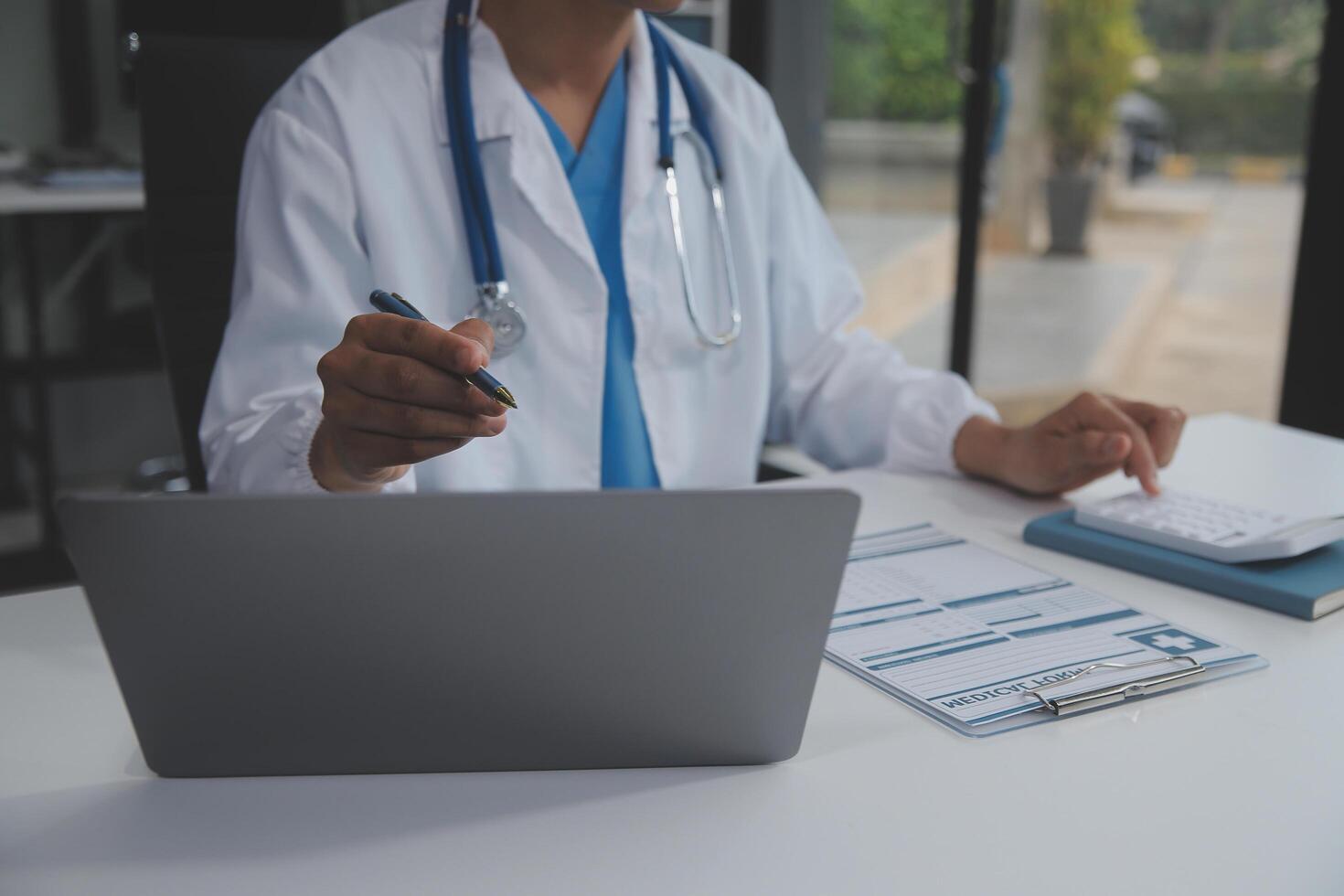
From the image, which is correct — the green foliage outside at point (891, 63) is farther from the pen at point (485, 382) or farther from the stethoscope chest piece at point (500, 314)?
the pen at point (485, 382)

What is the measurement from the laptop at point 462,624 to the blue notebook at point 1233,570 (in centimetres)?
37

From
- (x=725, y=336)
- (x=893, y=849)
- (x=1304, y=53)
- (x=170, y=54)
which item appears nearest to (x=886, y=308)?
(x=1304, y=53)

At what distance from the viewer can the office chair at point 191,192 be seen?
3.52ft

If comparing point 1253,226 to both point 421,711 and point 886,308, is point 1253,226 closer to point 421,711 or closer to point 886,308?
point 886,308

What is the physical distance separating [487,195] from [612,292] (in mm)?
142

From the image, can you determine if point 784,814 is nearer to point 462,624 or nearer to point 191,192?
point 462,624

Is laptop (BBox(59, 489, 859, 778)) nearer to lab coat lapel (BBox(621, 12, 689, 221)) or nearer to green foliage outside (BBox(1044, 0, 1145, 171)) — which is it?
lab coat lapel (BBox(621, 12, 689, 221))

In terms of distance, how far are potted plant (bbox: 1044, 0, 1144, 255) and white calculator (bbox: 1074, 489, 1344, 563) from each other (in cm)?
326

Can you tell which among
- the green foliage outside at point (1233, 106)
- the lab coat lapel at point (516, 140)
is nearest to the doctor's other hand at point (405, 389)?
the lab coat lapel at point (516, 140)

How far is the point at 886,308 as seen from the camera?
11.3ft

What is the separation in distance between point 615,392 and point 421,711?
0.61 metres

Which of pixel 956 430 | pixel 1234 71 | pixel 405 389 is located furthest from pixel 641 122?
pixel 1234 71

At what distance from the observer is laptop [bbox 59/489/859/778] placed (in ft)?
1.56

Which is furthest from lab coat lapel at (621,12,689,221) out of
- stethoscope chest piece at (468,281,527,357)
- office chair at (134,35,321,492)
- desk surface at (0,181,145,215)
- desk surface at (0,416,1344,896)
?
desk surface at (0,181,145,215)
